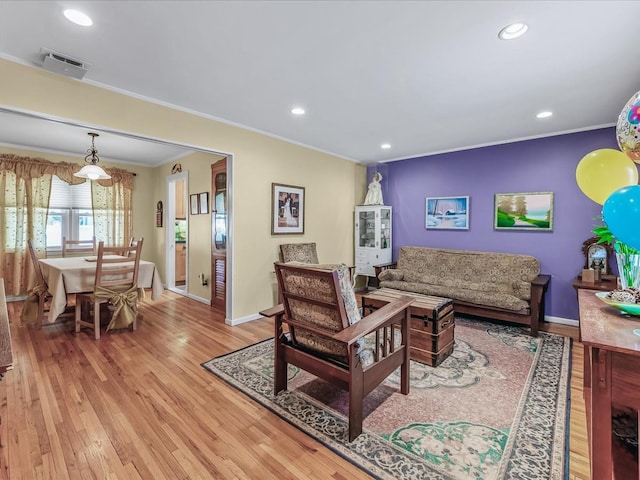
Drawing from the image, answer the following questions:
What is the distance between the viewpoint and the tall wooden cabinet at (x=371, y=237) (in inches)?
205

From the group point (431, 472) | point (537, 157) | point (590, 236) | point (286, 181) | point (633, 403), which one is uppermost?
point (537, 157)

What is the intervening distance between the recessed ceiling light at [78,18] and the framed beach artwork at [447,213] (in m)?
4.52

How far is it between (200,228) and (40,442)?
3.51 meters

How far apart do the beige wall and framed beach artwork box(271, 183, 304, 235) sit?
8cm

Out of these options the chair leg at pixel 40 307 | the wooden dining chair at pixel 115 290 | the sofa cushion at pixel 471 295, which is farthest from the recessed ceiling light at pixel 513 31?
the chair leg at pixel 40 307

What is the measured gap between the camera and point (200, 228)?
16.1 ft

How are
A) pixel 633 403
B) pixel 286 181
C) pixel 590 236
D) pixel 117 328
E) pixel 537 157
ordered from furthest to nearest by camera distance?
1. pixel 286 181
2. pixel 537 157
3. pixel 590 236
4. pixel 117 328
5. pixel 633 403

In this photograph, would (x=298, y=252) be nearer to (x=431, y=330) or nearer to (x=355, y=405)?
(x=431, y=330)

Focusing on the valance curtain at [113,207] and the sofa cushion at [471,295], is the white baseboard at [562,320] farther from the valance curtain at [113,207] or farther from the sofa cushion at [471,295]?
the valance curtain at [113,207]

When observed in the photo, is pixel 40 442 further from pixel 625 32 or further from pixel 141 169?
pixel 141 169

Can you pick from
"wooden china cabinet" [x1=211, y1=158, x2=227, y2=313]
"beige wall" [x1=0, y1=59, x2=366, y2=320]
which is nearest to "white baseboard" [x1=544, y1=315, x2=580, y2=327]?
"beige wall" [x1=0, y1=59, x2=366, y2=320]

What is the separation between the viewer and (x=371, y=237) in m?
5.34

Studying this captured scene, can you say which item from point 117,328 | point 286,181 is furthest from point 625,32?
point 117,328

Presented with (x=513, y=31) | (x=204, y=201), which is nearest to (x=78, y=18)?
(x=513, y=31)
